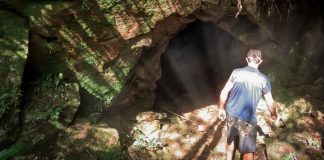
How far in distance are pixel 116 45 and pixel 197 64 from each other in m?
4.47

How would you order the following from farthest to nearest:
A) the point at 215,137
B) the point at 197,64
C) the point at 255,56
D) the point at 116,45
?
the point at 197,64
the point at 215,137
the point at 116,45
the point at 255,56

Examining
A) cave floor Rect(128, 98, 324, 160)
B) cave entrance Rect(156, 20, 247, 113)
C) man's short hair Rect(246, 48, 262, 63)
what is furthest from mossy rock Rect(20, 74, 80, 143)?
cave entrance Rect(156, 20, 247, 113)

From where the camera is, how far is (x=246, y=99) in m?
4.96

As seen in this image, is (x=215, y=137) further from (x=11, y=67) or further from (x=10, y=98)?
(x=11, y=67)

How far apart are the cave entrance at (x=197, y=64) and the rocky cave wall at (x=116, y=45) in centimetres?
134

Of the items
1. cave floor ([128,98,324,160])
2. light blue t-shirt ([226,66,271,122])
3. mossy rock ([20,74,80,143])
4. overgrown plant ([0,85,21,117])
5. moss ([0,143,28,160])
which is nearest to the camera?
moss ([0,143,28,160])

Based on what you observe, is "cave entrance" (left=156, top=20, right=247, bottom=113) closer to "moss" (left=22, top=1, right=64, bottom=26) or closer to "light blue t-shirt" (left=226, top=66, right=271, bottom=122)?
"light blue t-shirt" (left=226, top=66, right=271, bottom=122)

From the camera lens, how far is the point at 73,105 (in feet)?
18.3

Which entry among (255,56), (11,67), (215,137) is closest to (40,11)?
(11,67)

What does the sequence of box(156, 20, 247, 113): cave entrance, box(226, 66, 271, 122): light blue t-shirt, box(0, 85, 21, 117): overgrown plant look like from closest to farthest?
box(0, 85, 21, 117): overgrown plant, box(226, 66, 271, 122): light blue t-shirt, box(156, 20, 247, 113): cave entrance

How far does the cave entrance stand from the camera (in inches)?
368

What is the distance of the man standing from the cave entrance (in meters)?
3.91

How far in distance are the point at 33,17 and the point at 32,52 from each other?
2.11 feet

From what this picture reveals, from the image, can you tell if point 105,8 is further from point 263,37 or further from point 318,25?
point 318,25
